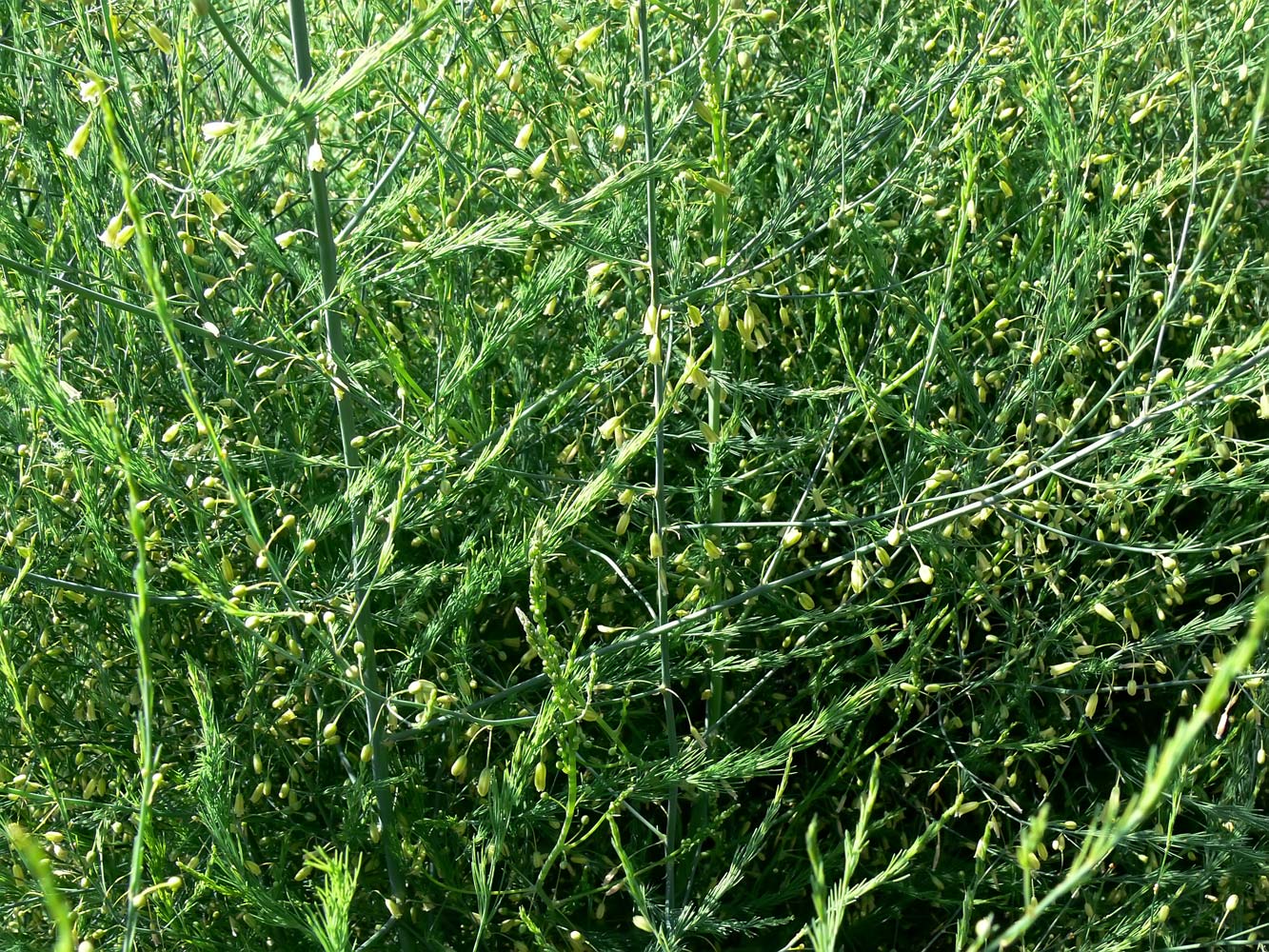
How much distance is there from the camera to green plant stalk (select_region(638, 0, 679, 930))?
1.57m

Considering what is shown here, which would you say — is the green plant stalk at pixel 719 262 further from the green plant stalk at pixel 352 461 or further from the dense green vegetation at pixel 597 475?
the green plant stalk at pixel 352 461

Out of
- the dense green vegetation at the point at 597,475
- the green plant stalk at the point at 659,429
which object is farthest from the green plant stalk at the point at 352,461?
the green plant stalk at the point at 659,429

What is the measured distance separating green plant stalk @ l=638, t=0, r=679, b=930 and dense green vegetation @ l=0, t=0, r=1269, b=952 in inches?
0.5

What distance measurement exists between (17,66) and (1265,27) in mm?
2045

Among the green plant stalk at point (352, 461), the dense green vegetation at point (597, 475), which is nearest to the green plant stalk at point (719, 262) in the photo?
the dense green vegetation at point (597, 475)

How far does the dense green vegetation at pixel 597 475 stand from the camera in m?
1.59

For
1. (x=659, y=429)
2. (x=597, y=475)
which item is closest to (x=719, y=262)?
(x=659, y=429)

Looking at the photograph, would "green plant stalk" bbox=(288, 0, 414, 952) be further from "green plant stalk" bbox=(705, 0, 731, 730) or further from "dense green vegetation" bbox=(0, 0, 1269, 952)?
"green plant stalk" bbox=(705, 0, 731, 730)

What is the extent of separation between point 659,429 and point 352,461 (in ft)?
1.39

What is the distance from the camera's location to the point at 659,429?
1690mm

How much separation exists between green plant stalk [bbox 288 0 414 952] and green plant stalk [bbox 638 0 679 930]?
1.31 ft

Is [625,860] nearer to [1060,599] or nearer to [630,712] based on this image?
[630,712]

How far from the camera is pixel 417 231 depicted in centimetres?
205

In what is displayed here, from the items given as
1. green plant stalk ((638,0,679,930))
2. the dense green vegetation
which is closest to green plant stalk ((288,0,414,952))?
the dense green vegetation
